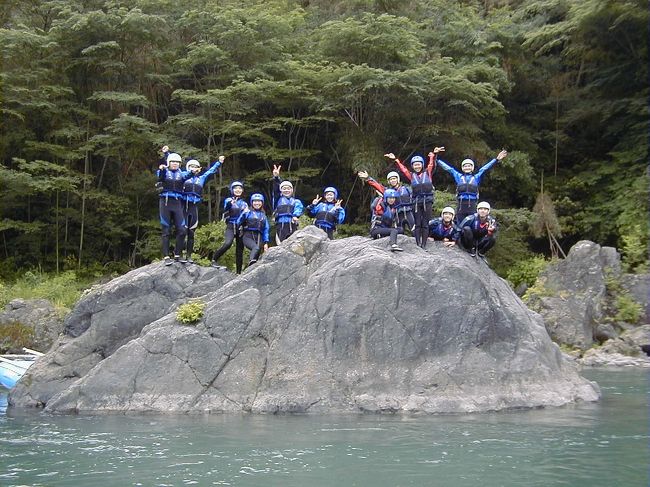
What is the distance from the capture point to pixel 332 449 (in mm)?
9266

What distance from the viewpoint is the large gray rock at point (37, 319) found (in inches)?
838

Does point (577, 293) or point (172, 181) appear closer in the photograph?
point (172, 181)

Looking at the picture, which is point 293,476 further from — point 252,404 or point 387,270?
point 387,270

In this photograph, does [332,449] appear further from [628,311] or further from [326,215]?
[628,311]

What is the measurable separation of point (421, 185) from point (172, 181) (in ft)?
16.1

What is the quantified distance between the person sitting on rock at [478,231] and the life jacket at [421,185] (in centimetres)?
92

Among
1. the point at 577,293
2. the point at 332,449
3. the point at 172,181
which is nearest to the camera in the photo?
the point at 332,449

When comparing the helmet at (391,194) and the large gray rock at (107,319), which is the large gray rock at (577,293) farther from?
the large gray rock at (107,319)

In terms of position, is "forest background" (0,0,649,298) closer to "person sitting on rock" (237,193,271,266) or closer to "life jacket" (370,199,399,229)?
"person sitting on rock" (237,193,271,266)

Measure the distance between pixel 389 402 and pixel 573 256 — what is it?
13.3 metres

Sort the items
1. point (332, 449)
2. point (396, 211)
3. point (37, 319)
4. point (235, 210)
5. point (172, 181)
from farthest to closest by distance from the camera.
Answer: point (37, 319)
point (235, 210)
point (396, 211)
point (172, 181)
point (332, 449)

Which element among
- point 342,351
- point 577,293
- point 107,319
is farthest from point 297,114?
point 342,351

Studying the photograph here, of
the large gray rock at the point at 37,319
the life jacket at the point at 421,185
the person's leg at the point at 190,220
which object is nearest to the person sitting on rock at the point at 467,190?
the life jacket at the point at 421,185

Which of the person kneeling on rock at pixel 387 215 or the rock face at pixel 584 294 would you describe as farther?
the rock face at pixel 584 294
